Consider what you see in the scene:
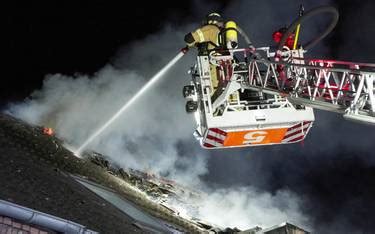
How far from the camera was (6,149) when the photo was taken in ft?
24.0

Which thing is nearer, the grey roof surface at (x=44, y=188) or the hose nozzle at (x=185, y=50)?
the grey roof surface at (x=44, y=188)

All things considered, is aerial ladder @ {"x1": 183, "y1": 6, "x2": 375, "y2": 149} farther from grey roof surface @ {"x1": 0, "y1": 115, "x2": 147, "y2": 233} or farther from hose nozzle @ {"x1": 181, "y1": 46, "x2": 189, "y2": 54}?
grey roof surface @ {"x1": 0, "y1": 115, "x2": 147, "y2": 233}

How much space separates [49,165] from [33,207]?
2858 millimetres

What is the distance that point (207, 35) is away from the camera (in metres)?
8.69

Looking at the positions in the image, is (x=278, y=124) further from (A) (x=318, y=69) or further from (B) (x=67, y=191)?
(B) (x=67, y=191)

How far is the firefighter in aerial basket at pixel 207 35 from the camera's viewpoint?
856 cm

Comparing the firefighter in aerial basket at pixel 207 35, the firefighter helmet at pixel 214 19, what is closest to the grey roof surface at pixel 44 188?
the firefighter in aerial basket at pixel 207 35

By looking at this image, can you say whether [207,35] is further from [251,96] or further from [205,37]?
[251,96]

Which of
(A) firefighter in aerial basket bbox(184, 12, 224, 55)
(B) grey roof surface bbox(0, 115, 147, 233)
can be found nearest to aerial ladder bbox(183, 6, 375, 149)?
(A) firefighter in aerial basket bbox(184, 12, 224, 55)

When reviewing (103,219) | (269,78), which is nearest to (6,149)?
(103,219)

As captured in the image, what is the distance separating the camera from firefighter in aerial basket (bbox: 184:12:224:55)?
8.56m

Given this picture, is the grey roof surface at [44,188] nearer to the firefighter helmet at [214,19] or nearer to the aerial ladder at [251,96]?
the aerial ladder at [251,96]

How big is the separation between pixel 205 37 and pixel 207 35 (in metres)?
0.06

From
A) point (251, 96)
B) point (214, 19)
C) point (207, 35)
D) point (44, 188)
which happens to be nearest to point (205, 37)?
point (207, 35)
